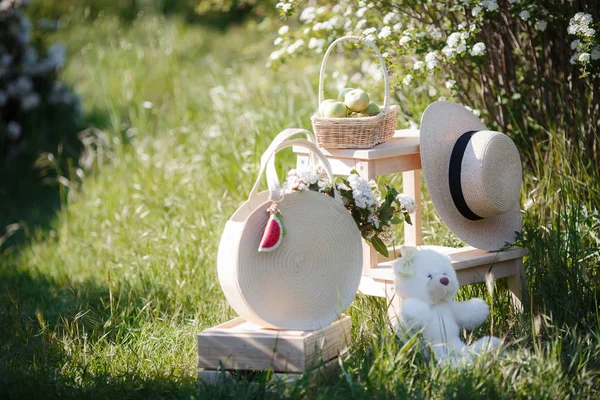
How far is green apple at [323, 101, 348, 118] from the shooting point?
3.15 metres

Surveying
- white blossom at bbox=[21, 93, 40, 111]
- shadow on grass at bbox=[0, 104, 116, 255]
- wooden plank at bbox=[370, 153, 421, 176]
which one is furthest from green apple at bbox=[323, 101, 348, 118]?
white blossom at bbox=[21, 93, 40, 111]

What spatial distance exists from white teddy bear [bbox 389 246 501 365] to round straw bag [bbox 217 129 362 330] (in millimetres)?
190

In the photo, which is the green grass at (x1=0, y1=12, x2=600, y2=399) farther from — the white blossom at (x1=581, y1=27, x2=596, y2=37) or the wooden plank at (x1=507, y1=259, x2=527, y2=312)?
the white blossom at (x1=581, y1=27, x2=596, y2=37)

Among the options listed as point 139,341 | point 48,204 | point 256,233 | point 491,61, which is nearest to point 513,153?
point 491,61

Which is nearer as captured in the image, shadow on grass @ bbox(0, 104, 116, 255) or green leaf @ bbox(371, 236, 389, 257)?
green leaf @ bbox(371, 236, 389, 257)

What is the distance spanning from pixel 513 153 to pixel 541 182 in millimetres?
585

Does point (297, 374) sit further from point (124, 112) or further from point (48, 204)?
point (124, 112)

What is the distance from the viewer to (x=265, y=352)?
2.60 metres

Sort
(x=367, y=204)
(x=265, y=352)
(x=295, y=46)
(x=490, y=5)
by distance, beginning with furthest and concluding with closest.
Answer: (x=295, y=46), (x=490, y=5), (x=367, y=204), (x=265, y=352)

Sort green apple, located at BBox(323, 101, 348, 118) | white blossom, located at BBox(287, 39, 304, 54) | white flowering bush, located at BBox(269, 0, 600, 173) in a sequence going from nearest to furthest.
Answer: green apple, located at BBox(323, 101, 348, 118)
white flowering bush, located at BBox(269, 0, 600, 173)
white blossom, located at BBox(287, 39, 304, 54)

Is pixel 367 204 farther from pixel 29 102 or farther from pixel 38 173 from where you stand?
pixel 29 102

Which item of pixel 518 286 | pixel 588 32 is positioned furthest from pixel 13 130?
pixel 588 32

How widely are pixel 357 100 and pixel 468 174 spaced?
0.56 m

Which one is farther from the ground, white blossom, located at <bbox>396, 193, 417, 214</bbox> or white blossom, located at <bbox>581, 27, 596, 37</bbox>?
white blossom, located at <bbox>581, 27, 596, 37</bbox>
